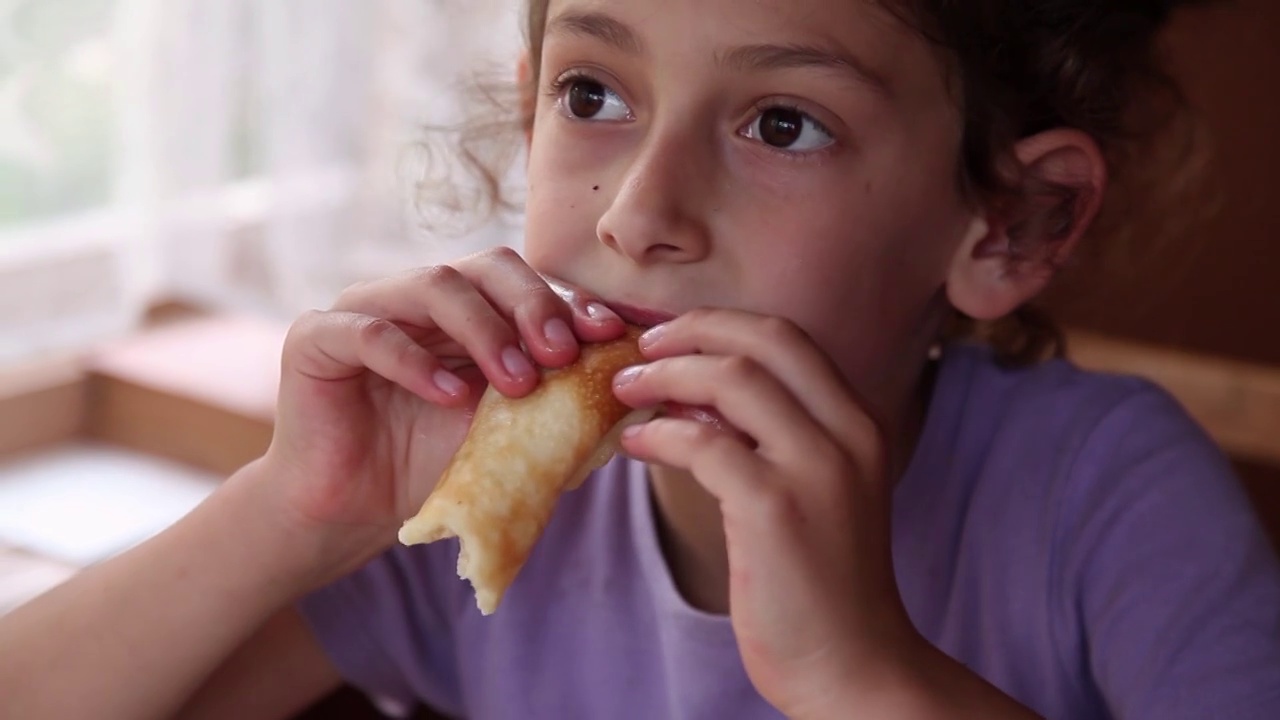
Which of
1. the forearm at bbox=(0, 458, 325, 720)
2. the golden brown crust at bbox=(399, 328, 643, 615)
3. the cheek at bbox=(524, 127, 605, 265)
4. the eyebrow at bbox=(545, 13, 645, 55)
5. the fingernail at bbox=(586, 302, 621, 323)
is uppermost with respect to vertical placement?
the eyebrow at bbox=(545, 13, 645, 55)

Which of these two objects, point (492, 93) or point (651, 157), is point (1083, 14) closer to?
point (651, 157)

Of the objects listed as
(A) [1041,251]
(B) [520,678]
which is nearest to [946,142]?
(A) [1041,251]

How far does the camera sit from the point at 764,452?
0.85 metres

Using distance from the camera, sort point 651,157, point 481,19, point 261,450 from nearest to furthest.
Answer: point 651,157 → point 261,450 → point 481,19

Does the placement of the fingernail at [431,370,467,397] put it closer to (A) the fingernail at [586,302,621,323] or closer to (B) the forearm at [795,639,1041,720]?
(A) the fingernail at [586,302,621,323]

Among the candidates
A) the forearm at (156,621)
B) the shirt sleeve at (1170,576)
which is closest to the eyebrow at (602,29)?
the forearm at (156,621)

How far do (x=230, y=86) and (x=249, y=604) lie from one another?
98 cm

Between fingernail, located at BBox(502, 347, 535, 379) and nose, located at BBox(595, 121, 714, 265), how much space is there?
0.11 metres

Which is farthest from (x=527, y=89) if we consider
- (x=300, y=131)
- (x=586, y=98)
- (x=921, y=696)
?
(x=921, y=696)

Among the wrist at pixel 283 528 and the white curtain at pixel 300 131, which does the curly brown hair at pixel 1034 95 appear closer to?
the white curtain at pixel 300 131

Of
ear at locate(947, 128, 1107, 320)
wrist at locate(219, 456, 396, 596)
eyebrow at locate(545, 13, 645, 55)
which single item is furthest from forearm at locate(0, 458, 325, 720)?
ear at locate(947, 128, 1107, 320)

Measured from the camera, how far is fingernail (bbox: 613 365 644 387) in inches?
35.1

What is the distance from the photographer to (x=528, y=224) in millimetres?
1081

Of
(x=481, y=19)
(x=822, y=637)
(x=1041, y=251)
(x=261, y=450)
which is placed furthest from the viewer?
(x=481, y=19)
